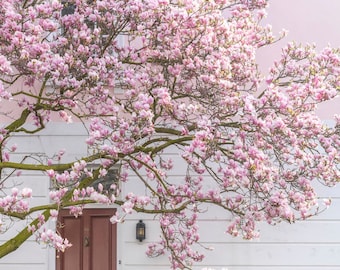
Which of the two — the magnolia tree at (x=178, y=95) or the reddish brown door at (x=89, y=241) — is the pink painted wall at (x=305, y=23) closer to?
the magnolia tree at (x=178, y=95)

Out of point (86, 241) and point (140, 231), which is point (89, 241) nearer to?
point (86, 241)

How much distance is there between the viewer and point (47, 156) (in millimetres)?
7383

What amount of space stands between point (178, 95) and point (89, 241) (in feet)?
8.92

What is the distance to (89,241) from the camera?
303 inches

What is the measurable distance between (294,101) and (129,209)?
1764 millimetres

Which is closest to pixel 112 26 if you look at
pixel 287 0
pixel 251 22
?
pixel 251 22

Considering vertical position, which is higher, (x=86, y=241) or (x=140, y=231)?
(x=140, y=231)

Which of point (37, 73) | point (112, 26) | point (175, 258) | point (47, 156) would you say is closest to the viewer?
point (37, 73)

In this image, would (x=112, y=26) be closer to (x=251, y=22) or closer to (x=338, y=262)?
(x=251, y=22)

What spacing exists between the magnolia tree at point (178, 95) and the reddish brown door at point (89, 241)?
1685mm

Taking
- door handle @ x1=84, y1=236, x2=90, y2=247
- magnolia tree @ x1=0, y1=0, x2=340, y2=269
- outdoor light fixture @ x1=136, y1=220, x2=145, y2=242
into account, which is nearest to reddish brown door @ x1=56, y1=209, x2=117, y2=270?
door handle @ x1=84, y1=236, x2=90, y2=247

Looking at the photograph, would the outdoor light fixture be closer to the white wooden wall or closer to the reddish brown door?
the white wooden wall

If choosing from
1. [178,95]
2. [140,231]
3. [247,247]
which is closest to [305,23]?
[178,95]

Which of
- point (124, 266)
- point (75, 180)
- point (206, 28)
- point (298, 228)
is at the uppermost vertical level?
point (206, 28)
